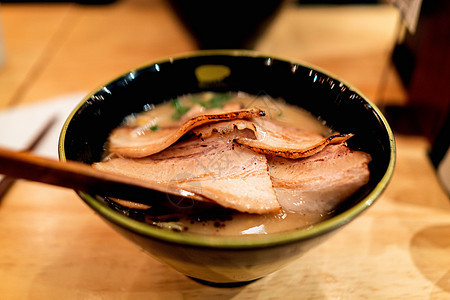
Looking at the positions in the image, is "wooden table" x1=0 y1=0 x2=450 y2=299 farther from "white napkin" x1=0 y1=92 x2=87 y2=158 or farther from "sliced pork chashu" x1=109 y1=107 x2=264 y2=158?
"sliced pork chashu" x1=109 y1=107 x2=264 y2=158

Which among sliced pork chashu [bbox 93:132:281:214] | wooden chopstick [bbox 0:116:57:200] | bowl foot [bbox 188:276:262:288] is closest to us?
sliced pork chashu [bbox 93:132:281:214]

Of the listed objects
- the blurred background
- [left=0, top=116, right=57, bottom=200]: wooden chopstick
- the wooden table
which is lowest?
the wooden table

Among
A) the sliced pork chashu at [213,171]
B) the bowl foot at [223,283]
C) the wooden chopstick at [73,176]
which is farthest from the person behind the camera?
the bowl foot at [223,283]

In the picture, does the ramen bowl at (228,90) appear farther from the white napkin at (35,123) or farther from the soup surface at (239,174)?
the white napkin at (35,123)

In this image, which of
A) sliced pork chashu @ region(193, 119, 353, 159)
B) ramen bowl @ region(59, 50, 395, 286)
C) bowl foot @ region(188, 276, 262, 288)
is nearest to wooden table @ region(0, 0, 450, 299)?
bowl foot @ region(188, 276, 262, 288)

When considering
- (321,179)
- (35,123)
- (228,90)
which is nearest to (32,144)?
(35,123)

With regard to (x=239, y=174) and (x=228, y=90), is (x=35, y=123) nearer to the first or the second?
(x=228, y=90)

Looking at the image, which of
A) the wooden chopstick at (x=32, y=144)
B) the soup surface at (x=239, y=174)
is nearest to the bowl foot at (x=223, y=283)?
the soup surface at (x=239, y=174)
